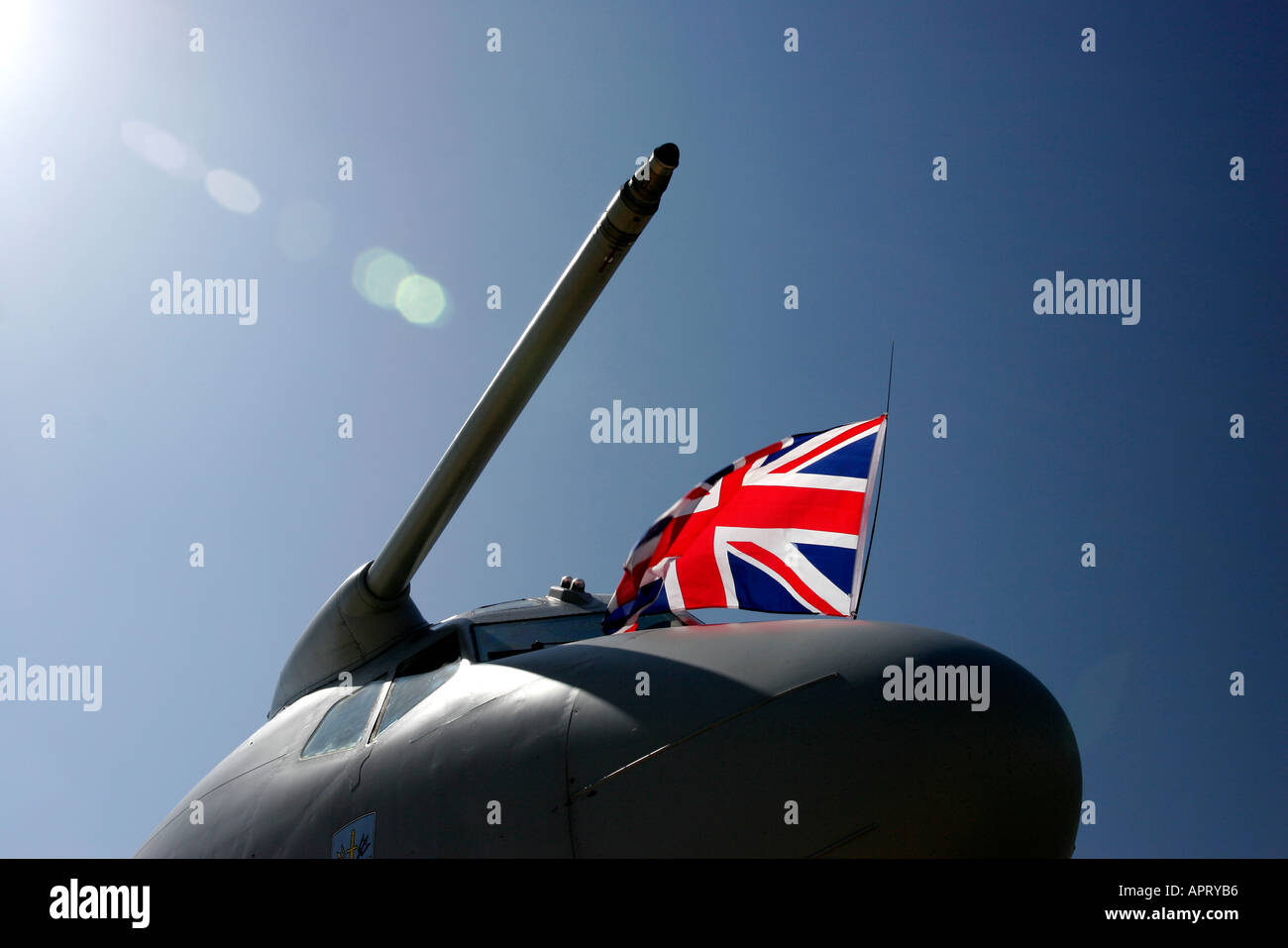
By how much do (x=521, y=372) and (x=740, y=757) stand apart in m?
4.14

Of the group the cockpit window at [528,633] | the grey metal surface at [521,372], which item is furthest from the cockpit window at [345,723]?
the grey metal surface at [521,372]

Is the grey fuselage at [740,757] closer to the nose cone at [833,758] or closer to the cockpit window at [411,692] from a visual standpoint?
the nose cone at [833,758]

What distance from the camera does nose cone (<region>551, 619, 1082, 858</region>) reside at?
4.35 m

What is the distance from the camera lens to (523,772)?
16.2 feet

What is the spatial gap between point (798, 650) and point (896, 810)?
3.04 feet

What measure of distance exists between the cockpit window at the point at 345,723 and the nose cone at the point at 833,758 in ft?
8.12

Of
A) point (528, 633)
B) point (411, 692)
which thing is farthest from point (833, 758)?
point (528, 633)

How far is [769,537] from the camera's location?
253 inches

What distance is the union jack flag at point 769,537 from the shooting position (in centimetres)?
604

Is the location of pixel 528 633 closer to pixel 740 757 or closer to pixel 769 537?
pixel 769 537

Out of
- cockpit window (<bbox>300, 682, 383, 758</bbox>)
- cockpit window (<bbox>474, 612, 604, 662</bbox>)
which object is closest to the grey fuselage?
cockpit window (<bbox>300, 682, 383, 758</bbox>)

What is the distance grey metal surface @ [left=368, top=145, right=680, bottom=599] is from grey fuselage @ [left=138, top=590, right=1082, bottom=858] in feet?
8.97

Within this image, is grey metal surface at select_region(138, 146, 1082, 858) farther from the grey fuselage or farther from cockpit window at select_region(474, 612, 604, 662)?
cockpit window at select_region(474, 612, 604, 662)
